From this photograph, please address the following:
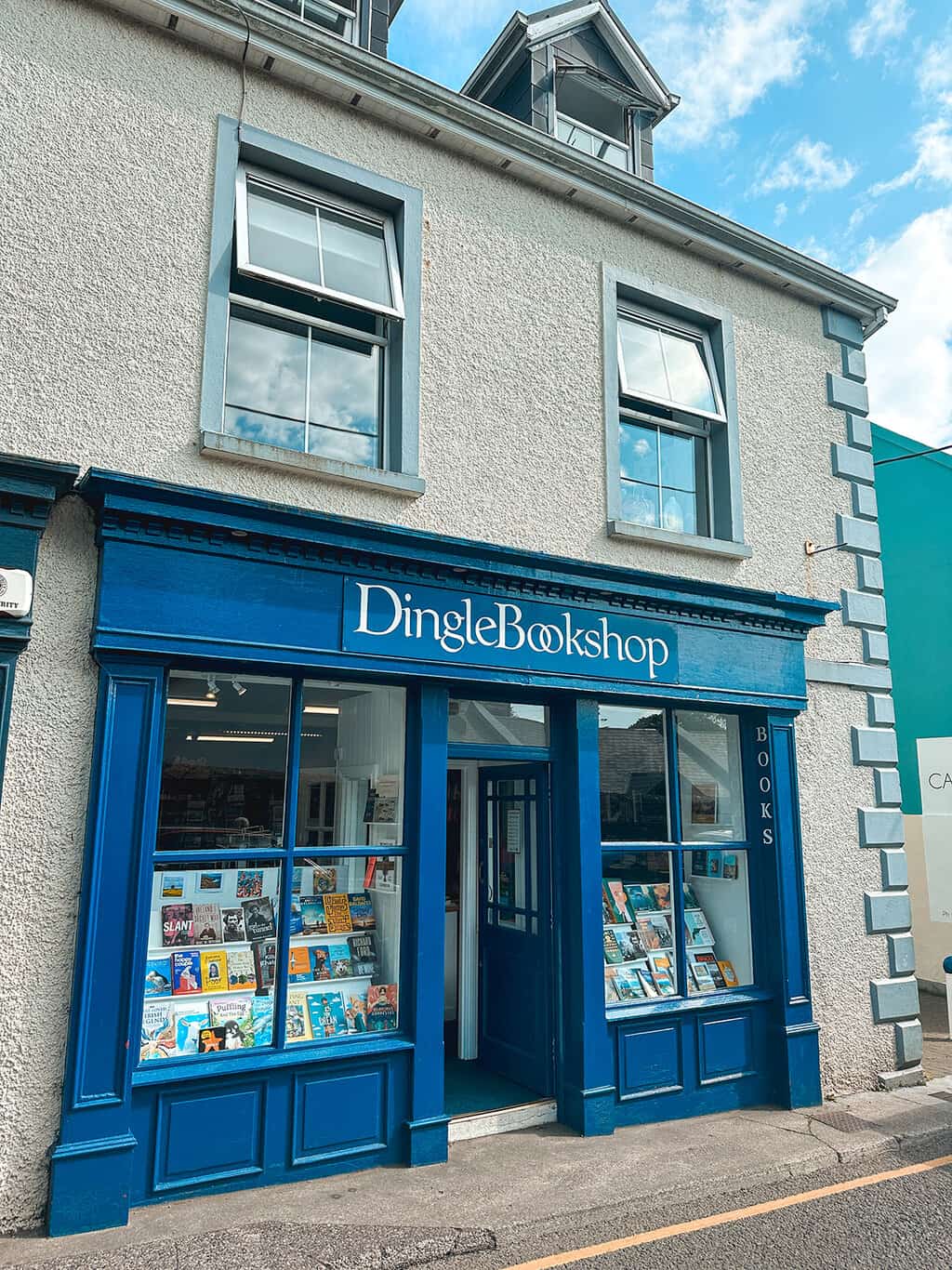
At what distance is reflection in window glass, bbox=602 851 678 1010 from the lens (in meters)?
6.62

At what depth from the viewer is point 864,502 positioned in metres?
8.44

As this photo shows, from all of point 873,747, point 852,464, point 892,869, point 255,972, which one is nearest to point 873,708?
point 873,747

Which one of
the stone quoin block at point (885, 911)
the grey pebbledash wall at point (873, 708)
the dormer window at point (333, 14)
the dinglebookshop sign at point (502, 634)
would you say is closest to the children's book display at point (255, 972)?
the dinglebookshop sign at point (502, 634)

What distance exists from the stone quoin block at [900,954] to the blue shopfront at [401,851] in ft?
3.75

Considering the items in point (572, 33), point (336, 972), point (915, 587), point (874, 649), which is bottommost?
point (336, 972)

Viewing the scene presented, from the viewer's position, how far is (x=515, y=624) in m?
6.20

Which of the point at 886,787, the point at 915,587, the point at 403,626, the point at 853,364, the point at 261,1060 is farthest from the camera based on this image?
the point at 915,587

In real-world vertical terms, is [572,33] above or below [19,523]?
above

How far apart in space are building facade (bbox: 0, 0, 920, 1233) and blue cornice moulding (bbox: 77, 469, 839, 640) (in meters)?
0.03

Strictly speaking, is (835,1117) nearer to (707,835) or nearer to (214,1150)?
(707,835)

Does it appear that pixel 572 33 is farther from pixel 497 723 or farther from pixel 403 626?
pixel 497 723

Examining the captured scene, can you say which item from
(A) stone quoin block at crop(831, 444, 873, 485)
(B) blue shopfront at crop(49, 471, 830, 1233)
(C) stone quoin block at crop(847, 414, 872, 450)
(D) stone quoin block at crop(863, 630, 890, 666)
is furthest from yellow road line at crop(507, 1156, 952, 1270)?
(C) stone quoin block at crop(847, 414, 872, 450)

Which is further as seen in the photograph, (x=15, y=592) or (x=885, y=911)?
(x=885, y=911)

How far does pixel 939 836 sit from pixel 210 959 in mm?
7423
